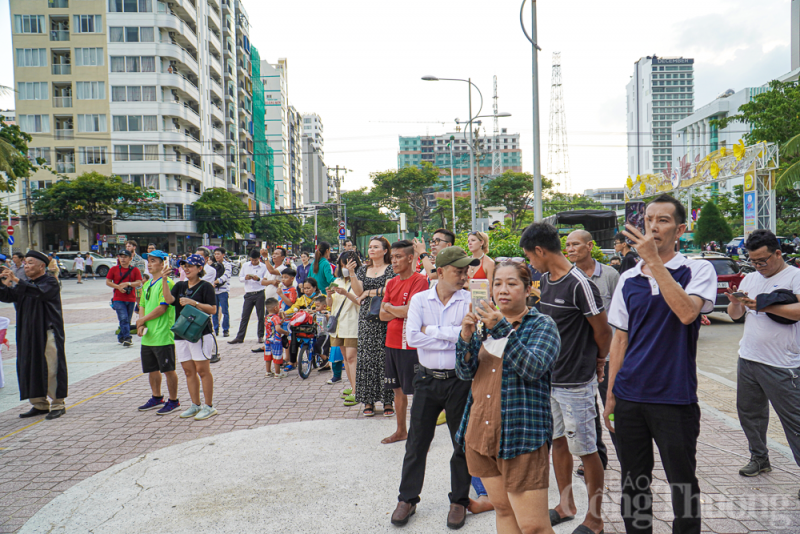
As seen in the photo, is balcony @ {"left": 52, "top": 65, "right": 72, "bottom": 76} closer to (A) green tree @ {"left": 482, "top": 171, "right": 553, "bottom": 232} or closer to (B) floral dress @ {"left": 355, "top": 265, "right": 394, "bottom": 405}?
(A) green tree @ {"left": 482, "top": 171, "right": 553, "bottom": 232}

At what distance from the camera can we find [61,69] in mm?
46938

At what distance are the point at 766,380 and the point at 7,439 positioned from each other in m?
7.08

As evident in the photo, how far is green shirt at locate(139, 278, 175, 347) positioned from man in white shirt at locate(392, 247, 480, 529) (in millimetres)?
3885

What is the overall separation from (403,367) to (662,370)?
2471mm

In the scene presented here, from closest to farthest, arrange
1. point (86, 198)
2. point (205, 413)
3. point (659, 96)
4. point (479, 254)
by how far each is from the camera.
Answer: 1. point (205, 413)
2. point (479, 254)
3. point (86, 198)
4. point (659, 96)

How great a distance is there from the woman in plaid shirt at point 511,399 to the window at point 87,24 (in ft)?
182

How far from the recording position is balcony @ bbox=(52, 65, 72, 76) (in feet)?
154

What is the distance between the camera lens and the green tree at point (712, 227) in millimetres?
41875

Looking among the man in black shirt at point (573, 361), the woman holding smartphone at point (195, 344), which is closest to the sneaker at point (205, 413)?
the woman holding smartphone at point (195, 344)

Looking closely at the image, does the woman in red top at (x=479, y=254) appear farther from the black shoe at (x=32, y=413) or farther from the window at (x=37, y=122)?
the window at (x=37, y=122)

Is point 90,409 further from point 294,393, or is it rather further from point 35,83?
point 35,83

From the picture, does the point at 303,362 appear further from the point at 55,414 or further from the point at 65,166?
the point at 65,166

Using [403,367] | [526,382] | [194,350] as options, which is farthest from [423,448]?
[194,350]

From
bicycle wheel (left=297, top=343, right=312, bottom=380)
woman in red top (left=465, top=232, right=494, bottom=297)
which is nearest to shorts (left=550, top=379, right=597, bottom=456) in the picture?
woman in red top (left=465, top=232, right=494, bottom=297)
